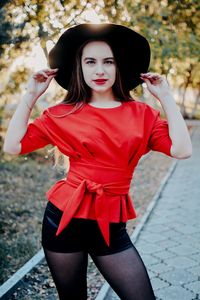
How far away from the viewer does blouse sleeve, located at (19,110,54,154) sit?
222cm

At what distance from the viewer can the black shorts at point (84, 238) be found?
2.16 meters

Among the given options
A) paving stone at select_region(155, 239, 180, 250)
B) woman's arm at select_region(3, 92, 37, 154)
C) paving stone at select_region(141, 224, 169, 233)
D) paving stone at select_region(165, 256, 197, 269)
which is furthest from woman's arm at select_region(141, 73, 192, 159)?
paving stone at select_region(141, 224, 169, 233)

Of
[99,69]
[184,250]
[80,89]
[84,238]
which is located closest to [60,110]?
[80,89]

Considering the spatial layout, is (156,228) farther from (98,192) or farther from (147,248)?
(98,192)

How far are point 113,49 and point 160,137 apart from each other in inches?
20.6

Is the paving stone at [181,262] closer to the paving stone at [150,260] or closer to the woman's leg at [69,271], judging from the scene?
the paving stone at [150,260]

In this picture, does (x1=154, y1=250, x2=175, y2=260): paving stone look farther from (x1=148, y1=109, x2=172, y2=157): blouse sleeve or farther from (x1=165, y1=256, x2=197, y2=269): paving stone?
(x1=148, y1=109, x2=172, y2=157): blouse sleeve

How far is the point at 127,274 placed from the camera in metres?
2.12

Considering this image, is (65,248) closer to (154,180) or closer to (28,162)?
(154,180)

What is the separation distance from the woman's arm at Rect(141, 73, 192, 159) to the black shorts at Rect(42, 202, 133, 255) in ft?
1.58

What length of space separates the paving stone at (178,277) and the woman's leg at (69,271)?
204cm

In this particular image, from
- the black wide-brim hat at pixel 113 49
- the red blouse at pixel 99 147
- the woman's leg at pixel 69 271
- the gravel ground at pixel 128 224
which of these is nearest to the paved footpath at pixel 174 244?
the gravel ground at pixel 128 224

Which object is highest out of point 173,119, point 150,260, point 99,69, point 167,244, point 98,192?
point 99,69

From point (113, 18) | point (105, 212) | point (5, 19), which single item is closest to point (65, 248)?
point (105, 212)
